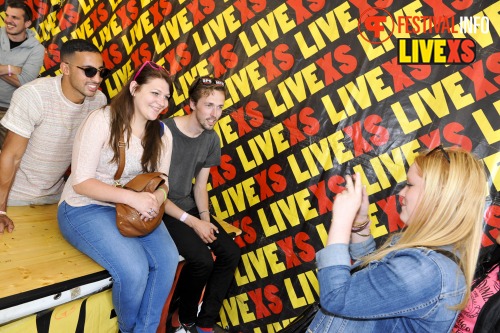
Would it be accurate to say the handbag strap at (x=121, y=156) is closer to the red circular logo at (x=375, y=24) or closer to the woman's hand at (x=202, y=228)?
the woman's hand at (x=202, y=228)

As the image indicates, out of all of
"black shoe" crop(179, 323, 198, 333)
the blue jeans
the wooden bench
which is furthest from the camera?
"black shoe" crop(179, 323, 198, 333)

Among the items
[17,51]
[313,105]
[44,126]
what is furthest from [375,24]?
[17,51]

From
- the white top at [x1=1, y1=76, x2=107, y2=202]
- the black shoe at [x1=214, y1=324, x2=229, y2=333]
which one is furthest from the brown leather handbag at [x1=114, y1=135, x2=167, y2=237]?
the black shoe at [x1=214, y1=324, x2=229, y2=333]

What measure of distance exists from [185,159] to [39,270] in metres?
1.05

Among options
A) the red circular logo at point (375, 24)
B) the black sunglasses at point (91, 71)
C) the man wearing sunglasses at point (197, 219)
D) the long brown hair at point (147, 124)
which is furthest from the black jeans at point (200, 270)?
the red circular logo at point (375, 24)

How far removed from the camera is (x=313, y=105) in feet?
8.79

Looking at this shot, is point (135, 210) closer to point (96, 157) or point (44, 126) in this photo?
point (96, 157)

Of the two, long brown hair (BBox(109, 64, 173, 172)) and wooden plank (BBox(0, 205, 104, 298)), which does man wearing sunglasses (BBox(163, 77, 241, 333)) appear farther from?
wooden plank (BBox(0, 205, 104, 298))

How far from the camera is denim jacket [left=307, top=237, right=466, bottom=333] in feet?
3.34

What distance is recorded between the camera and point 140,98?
2.10 metres

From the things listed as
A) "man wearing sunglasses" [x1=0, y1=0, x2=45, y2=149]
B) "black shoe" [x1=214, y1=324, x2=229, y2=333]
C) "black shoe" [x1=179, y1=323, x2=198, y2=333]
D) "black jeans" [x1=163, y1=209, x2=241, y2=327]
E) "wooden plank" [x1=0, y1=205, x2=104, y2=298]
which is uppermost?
"man wearing sunglasses" [x1=0, y1=0, x2=45, y2=149]

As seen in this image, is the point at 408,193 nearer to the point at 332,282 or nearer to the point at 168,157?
the point at 332,282

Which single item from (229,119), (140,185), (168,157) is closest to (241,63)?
(229,119)

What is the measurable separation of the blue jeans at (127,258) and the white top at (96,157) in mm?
92
